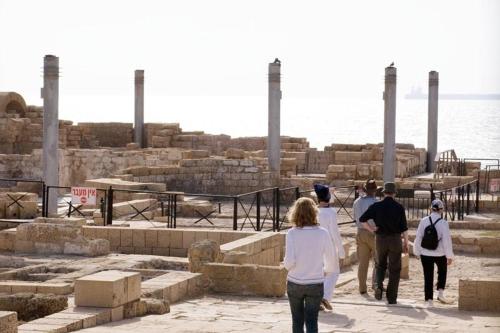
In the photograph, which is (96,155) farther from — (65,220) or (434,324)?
(434,324)

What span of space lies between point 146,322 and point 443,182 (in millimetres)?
21159

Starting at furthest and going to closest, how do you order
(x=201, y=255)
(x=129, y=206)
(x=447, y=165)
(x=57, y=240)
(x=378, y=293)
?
(x=447, y=165)
(x=129, y=206)
(x=57, y=240)
(x=201, y=255)
(x=378, y=293)

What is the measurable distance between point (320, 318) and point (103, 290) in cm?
215

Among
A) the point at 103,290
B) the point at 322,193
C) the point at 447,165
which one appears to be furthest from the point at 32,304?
the point at 447,165

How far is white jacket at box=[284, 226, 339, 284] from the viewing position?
824cm

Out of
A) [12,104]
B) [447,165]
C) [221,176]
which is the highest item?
[12,104]

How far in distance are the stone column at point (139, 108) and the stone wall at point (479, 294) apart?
28297 millimetres

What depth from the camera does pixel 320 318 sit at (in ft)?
34.3

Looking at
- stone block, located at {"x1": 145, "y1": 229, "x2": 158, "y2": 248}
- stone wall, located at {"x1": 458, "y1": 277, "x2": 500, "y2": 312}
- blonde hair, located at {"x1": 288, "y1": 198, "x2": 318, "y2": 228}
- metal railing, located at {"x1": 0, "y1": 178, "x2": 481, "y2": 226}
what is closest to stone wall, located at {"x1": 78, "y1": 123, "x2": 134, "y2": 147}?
metal railing, located at {"x1": 0, "y1": 178, "x2": 481, "y2": 226}

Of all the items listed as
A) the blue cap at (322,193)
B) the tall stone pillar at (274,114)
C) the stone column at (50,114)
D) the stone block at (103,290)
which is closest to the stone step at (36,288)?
the stone block at (103,290)

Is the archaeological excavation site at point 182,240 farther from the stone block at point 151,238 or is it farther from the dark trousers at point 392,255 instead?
the dark trousers at point 392,255

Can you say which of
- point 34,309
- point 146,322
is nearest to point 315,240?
point 146,322

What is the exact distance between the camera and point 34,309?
1041cm

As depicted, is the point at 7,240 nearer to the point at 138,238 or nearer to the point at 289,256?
the point at 138,238
